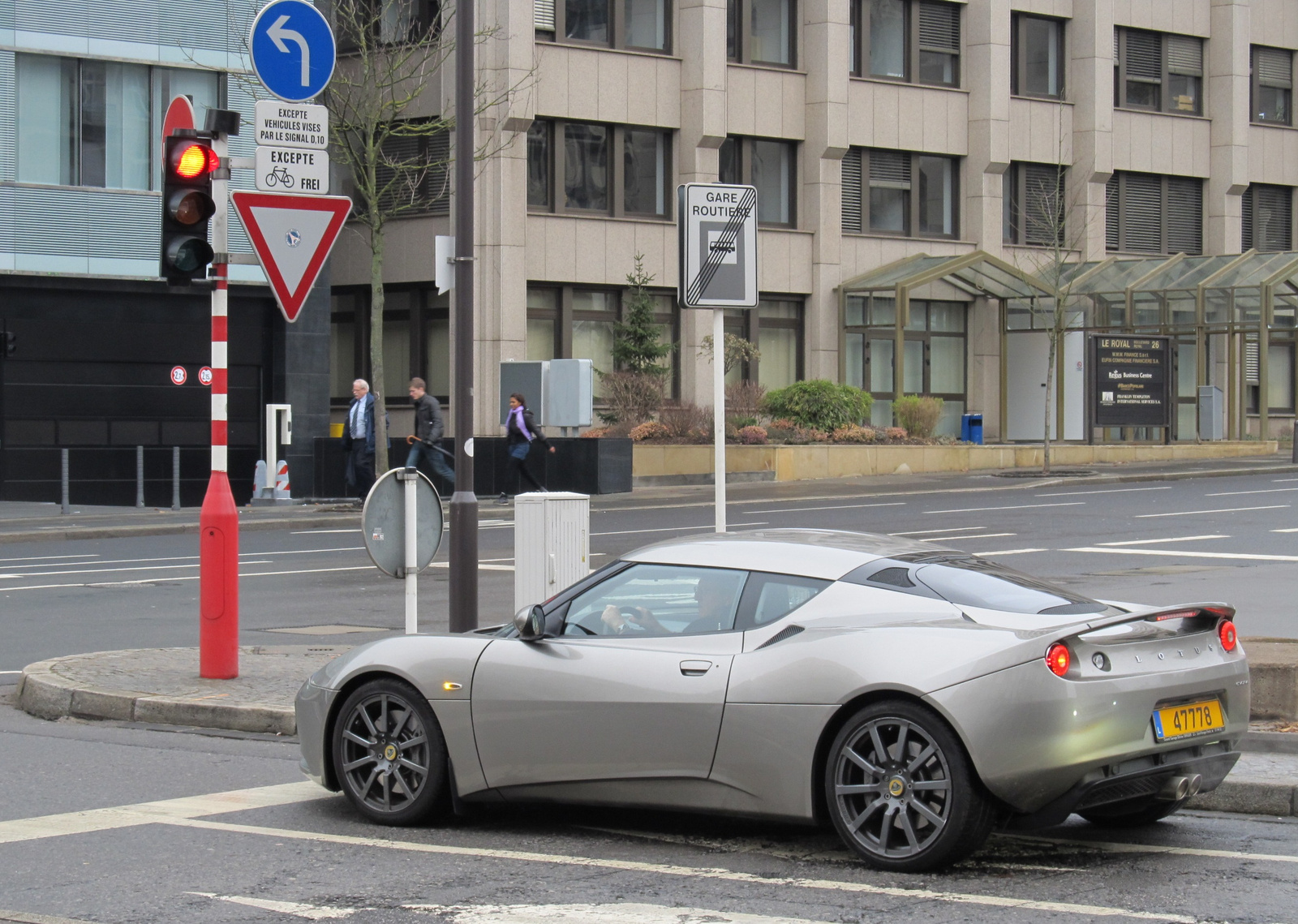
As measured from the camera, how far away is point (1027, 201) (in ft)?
147

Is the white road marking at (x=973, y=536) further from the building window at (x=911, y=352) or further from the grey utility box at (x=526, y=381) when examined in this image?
the building window at (x=911, y=352)

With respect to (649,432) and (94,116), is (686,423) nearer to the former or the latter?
(649,432)

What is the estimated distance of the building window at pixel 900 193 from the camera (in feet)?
137

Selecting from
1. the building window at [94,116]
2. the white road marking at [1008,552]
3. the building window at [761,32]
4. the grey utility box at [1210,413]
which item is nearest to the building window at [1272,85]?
the grey utility box at [1210,413]

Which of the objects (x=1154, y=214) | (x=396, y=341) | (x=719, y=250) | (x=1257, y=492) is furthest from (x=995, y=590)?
(x=1154, y=214)

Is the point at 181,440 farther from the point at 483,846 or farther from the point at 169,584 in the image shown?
the point at 483,846

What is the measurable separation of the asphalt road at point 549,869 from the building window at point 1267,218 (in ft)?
150

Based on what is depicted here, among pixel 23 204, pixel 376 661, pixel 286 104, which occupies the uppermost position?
pixel 23 204

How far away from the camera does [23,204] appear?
101 ft

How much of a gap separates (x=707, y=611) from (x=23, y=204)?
27.3 metres

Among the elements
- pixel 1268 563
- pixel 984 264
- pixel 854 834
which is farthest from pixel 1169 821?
pixel 984 264

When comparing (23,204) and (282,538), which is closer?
(282,538)

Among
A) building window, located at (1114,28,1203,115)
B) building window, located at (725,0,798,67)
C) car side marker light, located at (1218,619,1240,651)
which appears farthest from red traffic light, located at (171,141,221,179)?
building window, located at (1114,28,1203,115)

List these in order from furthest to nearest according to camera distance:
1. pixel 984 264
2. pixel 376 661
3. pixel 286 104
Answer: pixel 984 264 < pixel 286 104 < pixel 376 661
